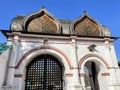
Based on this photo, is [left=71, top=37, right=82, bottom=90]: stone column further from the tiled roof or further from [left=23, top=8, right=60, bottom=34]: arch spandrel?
the tiled roof

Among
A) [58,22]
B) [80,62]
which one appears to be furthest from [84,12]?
[80,62]

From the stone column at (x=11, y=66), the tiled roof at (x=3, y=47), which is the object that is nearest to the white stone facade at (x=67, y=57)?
the stone column at (x=11, y=66)

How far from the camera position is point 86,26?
1320cm

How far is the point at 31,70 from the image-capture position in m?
11.5

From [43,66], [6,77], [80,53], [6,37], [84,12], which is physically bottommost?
[6,77]

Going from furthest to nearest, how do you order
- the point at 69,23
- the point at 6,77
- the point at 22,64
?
the point at 69,23 < the point at 22,64 < the point at 6,77

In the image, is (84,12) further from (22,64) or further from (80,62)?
(22,64)

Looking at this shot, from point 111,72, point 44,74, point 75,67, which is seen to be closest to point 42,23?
point 44,74

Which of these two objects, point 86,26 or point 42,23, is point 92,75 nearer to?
point 86,26

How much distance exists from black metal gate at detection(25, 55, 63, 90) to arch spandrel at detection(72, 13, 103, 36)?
336 centimetres

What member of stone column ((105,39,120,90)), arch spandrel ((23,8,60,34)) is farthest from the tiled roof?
stone column ((105,39,120,90))

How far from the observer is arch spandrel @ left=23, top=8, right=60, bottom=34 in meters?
12.0

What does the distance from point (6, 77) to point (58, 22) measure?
6064 millimetres

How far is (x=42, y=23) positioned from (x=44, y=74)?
434cm
